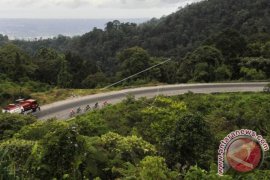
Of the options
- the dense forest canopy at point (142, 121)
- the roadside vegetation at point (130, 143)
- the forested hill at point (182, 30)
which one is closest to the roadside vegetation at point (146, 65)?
the dense forest canopy at point (142, 121)

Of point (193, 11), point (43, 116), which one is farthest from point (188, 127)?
point (193, 11)

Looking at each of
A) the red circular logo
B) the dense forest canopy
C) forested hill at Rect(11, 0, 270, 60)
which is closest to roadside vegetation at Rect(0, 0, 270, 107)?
the dense forest canopy

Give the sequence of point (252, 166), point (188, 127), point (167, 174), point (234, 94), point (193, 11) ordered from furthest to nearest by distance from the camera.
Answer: point (193, 11)
point (234, 94)
point (188, 127)
point (167, 174)
point (252, 166)

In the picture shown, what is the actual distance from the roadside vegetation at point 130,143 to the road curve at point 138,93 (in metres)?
3.68

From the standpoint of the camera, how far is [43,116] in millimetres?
30641

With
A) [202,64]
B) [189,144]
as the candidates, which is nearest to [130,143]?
[189,144]

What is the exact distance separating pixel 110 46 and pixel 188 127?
79.9m

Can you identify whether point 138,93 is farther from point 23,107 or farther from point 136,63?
point 136,63

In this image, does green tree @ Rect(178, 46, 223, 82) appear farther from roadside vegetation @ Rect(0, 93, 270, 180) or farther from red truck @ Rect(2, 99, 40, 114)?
red truck @ Rect(2, 99, 40, 114)

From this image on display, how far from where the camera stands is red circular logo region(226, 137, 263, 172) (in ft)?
33.8

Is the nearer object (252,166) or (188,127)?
(252,166)

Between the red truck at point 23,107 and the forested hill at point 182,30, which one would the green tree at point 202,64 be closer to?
the red truck at point 23,107

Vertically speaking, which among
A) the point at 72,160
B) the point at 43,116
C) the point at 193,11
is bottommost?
the point at 43,116

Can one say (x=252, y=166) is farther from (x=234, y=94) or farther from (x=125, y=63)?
(x=125, y=63)
